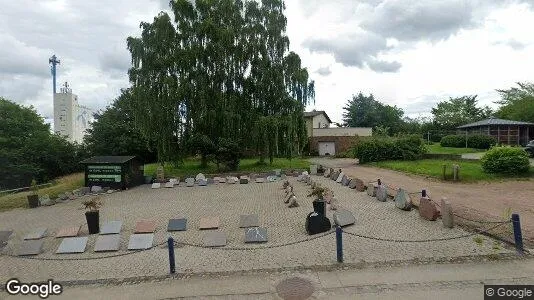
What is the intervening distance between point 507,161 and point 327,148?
22.3 meters

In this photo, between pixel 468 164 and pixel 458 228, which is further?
pixel 468 164

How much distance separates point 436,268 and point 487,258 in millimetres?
1341

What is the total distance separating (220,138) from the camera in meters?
24.8

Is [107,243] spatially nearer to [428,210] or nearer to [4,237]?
[4,237]

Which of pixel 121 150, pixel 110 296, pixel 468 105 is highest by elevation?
pixel 468 105

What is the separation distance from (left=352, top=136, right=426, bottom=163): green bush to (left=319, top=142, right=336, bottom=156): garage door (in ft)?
32.7

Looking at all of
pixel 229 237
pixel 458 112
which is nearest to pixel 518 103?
pixel 458 112

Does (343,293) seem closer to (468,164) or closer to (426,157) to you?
(468,164)

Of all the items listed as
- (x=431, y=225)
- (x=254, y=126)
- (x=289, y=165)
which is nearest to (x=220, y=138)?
(x=254, y=126)

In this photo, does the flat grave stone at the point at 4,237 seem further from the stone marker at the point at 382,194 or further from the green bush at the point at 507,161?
the green bush at the point at 507,161

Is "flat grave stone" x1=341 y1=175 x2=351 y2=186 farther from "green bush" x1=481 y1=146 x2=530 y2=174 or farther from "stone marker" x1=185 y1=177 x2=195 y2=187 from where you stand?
"stone marker" x1=185 y1=177 x2=195 y2=187

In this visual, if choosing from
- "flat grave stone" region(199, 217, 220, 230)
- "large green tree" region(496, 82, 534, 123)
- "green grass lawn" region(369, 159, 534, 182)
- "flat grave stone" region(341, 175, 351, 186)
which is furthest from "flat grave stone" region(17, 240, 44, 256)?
"large green tree" region(496, 82, 534, 123)

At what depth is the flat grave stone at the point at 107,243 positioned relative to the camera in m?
9.95

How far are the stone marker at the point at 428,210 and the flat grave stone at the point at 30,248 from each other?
11.2 m
